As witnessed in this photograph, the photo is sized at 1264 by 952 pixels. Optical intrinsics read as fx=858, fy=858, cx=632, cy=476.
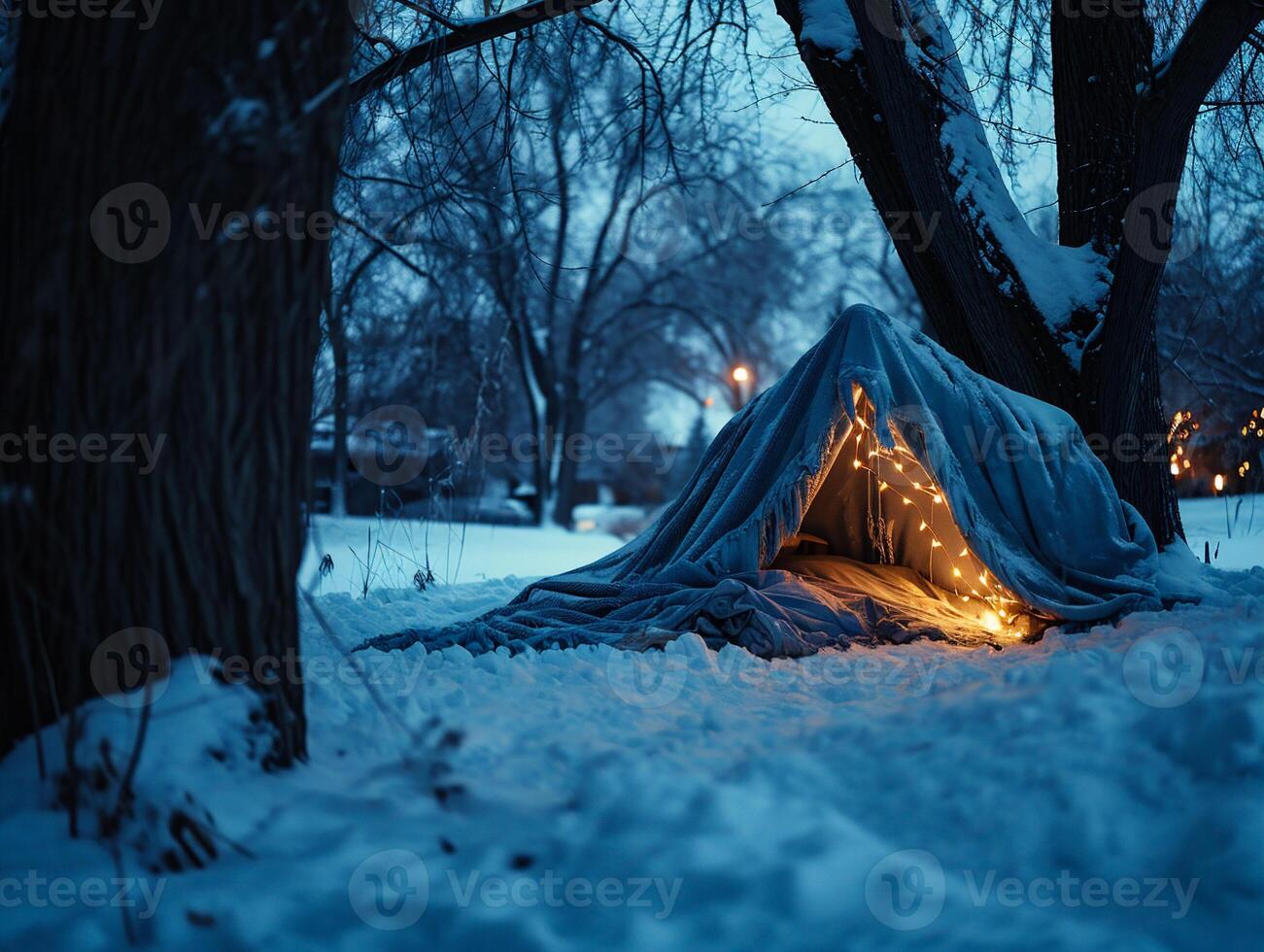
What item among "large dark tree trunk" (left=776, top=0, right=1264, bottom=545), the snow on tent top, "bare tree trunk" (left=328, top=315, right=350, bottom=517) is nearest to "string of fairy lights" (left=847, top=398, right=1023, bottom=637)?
the snow on tent top

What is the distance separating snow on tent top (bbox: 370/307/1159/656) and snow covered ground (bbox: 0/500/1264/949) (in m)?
1.36

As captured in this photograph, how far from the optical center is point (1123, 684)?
197 centimetres

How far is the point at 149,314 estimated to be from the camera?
1.58m

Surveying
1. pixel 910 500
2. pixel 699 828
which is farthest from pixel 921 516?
pixel 699 828

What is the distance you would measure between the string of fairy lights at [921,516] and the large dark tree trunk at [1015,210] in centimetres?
88

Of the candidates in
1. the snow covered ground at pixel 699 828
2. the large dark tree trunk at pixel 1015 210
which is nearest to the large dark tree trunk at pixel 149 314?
the snow covered ground at pixel 699 828

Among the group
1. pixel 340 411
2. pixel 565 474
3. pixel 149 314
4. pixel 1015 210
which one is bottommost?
pixel 565 474

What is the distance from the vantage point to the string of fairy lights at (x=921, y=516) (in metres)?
3.68

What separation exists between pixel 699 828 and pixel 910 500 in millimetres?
2686

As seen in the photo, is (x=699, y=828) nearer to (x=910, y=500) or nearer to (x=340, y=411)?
(x=910, y=500)

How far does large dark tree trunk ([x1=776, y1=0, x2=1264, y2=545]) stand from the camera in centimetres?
423

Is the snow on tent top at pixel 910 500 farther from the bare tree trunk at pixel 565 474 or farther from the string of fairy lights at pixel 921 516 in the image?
the bare tree trunk at pixel 565 474

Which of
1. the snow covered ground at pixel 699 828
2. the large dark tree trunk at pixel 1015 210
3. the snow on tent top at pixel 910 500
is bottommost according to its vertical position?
the snow covered ground at pixel 699 828

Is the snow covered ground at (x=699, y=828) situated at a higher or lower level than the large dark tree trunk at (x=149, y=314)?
lower
